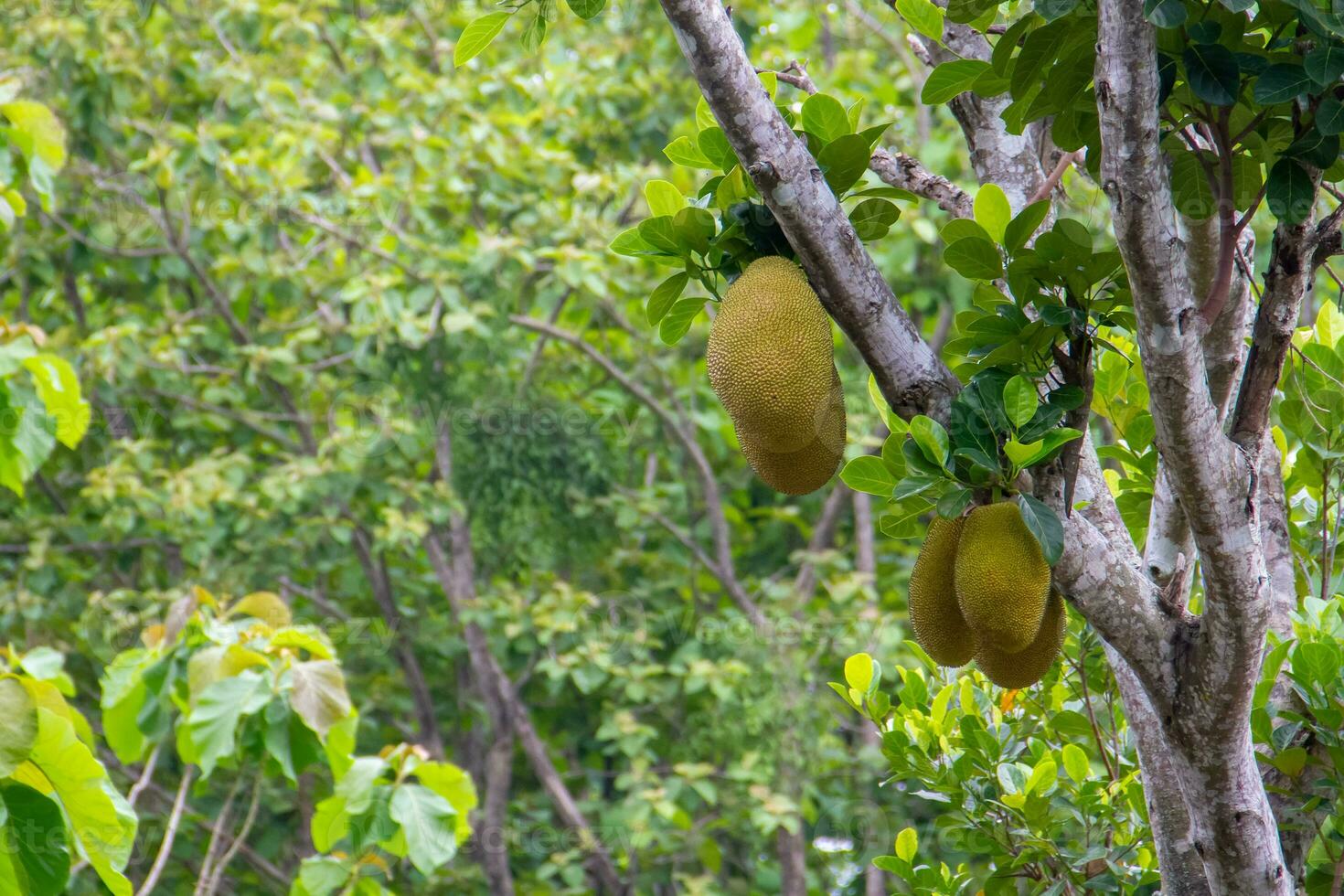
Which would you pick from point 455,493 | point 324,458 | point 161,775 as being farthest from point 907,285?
point 161,775

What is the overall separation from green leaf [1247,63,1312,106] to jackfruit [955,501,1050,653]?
408 millimetres

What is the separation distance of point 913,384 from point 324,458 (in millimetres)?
3800

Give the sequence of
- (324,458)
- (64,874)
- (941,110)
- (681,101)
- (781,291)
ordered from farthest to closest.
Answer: (941,110), (681,101), (324,458), (64,874), (781,291)

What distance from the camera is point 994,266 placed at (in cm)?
125

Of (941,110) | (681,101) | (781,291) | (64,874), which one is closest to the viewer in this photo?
(781,291)

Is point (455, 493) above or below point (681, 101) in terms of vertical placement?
below

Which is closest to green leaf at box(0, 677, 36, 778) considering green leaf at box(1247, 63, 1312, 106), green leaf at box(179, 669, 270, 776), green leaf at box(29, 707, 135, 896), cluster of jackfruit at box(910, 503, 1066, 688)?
green leaf at box(29, 707, 135, 896)

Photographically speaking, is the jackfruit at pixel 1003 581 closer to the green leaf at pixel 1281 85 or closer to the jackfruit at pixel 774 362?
the jackfruit at pixel 774 362

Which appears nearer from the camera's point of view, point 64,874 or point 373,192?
point 64,874

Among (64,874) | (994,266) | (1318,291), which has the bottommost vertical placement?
(64,874)

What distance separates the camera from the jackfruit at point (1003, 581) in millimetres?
1115

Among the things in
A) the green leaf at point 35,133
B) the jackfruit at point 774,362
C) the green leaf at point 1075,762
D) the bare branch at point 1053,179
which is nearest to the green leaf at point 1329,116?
the bare branch at point 1053,179

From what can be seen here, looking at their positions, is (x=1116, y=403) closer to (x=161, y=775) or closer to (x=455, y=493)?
(x=455, y=493)

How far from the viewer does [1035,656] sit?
4.04 feet
